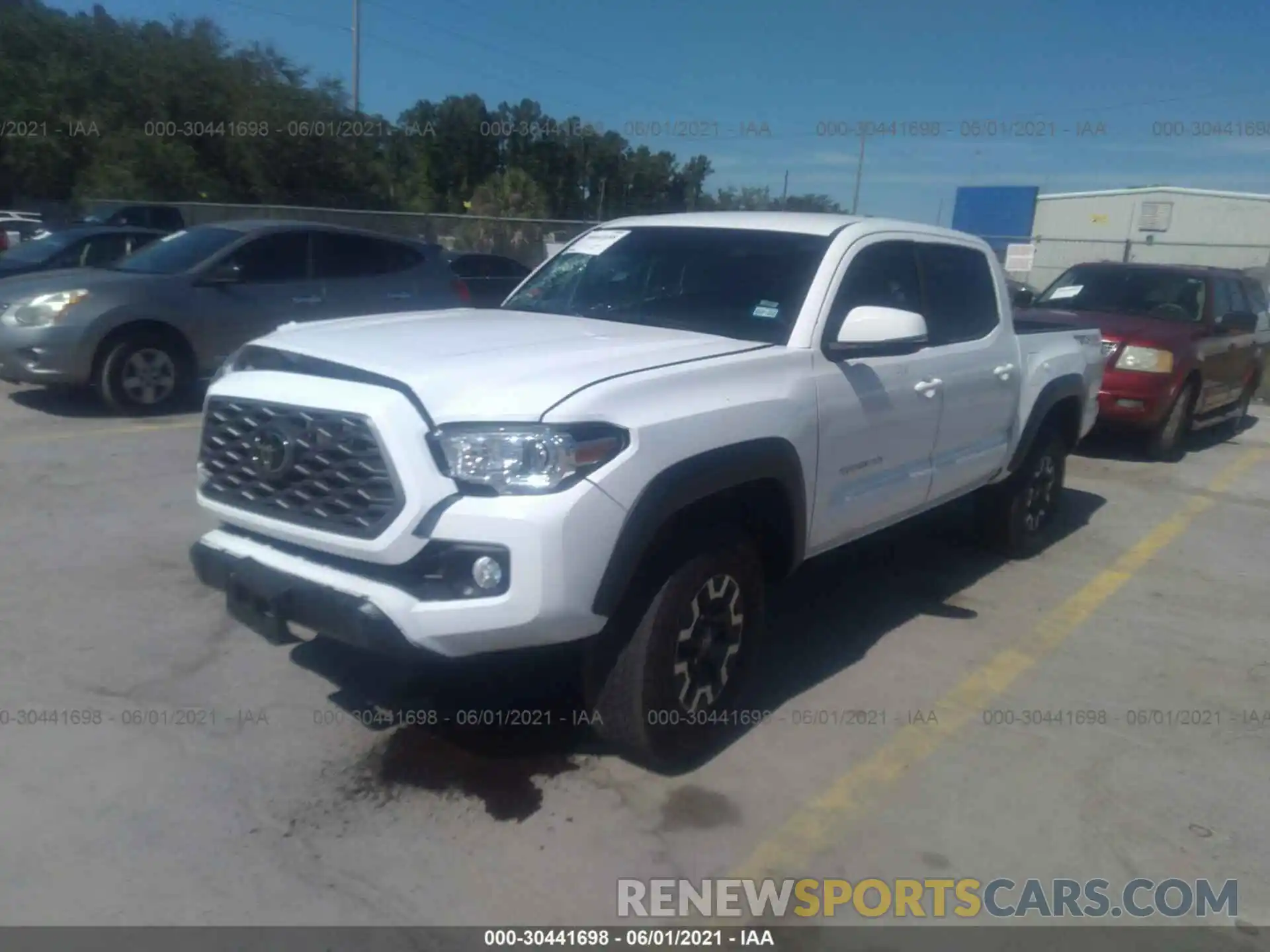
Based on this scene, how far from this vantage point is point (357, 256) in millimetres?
10547

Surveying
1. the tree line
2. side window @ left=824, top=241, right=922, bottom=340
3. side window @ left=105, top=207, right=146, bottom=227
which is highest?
the tree line

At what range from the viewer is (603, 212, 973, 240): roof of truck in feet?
16.0

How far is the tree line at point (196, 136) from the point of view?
110 feet

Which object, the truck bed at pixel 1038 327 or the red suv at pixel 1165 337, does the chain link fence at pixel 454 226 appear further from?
the truck bed at pixel 1038 327

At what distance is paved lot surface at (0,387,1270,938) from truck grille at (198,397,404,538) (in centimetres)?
83

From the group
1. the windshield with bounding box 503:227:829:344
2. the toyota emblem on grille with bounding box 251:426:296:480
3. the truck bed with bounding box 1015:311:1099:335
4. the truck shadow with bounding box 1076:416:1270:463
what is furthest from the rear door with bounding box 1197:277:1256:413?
the toyota emblem on grille with bounding box 251:426:296:480

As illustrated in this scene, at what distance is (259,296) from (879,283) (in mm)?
6773

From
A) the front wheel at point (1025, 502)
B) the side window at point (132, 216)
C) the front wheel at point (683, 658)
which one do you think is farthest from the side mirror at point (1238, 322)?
the side window at point (132, 216)

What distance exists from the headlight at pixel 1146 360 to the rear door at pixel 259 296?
7351mm

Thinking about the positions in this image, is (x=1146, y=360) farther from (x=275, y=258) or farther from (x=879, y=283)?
(x=275, y=258)

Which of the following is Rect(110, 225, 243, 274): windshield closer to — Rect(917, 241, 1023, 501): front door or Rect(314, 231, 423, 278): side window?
Rect(314, 231, 423, 278): side window

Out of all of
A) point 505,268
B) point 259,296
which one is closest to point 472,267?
point 505,268

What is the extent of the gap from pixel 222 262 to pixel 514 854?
7.89 m

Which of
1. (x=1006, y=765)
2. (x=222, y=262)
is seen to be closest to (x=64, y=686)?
(x=1006, y=765)
